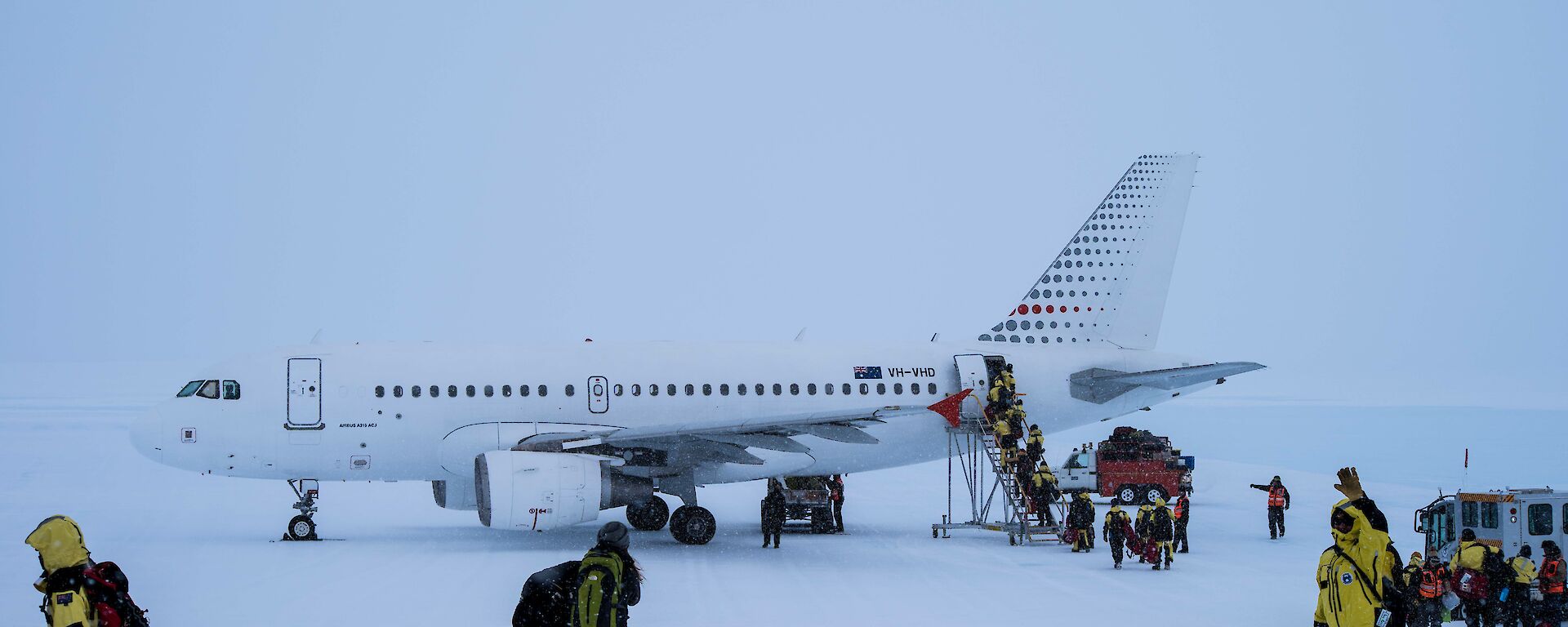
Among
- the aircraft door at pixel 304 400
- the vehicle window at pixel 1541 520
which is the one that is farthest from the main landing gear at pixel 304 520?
the vehicle window at pixel 1541 520

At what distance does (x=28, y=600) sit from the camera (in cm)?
1584

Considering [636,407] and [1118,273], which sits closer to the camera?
[636,407]

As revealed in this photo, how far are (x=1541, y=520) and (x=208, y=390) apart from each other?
20086 millimetres

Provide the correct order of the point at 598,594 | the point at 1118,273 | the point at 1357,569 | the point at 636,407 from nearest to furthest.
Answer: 1. the point at 598,594
2. the point at 1357,569
3. the point at 636,407
4. the point at 1118,273

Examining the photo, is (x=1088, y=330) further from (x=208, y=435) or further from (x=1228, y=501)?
(x=208, y=435)

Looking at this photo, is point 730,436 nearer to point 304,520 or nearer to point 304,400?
point 304,400

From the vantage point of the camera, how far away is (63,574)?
23.6 feet

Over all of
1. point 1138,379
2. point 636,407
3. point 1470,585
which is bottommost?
point 1470,585

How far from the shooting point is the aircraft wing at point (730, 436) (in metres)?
20.9

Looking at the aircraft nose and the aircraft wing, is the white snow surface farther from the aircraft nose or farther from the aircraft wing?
the aircraft wing

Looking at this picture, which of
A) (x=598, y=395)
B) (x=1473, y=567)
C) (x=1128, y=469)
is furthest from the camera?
(x=1128, y=469)

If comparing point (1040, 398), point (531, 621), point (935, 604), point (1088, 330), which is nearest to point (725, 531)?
point (1040, 398)

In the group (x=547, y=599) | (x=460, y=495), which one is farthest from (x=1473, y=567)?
(x=460, y=495)

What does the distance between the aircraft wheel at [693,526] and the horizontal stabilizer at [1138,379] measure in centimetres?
771
